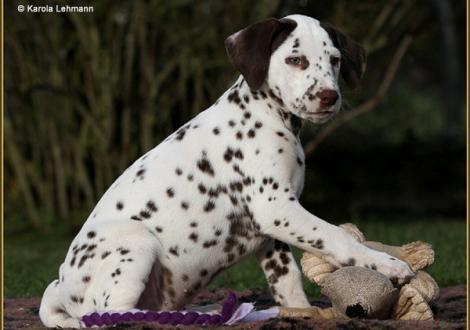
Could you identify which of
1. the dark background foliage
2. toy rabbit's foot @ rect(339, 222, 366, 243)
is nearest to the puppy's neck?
toy rabbit's foot @ rect(339, 222, 366, 243)

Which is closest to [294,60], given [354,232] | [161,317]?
[354,232]

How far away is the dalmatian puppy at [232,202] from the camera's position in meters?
5.23

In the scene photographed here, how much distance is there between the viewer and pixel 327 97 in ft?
17.3

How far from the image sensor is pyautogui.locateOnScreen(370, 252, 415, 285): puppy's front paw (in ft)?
17.1

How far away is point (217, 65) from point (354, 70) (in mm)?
7713

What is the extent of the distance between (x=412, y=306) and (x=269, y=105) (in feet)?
4.59

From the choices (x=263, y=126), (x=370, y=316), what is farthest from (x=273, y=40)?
(x=370, y=316)

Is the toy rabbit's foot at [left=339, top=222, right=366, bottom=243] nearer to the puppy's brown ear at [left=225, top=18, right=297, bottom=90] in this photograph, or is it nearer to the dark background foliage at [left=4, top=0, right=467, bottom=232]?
the puppy's brown ear at [left=225, top=18, right=297, bottom=90]

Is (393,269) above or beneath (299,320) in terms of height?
above

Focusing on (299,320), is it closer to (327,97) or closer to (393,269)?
(393,269)

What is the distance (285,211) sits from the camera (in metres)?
5.32

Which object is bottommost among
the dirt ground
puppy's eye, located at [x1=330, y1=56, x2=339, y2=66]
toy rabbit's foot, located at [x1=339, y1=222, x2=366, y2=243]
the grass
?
the grass

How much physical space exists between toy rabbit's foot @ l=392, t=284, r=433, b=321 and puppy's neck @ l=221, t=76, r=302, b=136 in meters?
1.13

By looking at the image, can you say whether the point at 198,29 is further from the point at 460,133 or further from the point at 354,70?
the point at 354,70
